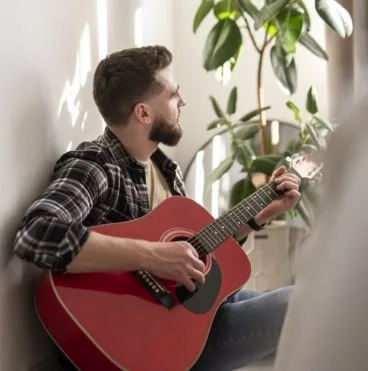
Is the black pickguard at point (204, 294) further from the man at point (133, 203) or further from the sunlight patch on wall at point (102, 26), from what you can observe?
the sunlight patch on wall at point (102, 26)

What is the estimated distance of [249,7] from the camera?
222cm

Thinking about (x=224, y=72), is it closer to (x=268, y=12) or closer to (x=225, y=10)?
(x=225, y=10)

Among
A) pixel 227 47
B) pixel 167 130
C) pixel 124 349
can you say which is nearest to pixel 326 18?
pixel 227 47

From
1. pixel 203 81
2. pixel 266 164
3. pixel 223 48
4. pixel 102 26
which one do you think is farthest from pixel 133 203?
pixel 203 81

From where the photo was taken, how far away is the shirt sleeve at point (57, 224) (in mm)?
1324

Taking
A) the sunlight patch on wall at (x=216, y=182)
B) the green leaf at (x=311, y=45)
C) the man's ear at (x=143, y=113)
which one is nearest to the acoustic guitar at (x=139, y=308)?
the man's ear at (x=143, y=113)

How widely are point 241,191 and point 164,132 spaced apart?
0.62 m

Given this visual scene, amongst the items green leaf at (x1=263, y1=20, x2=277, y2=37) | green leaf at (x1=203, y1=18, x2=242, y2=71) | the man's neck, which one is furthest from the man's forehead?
green leaf at (x1=263, y1=20, x2=277, y2=37)

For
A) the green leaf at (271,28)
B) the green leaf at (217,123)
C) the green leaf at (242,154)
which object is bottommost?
the green leaf at (242,154)

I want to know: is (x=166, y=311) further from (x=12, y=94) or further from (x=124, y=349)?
(x=12, y=94)

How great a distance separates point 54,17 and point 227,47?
774mm

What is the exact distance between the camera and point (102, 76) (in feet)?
5.64

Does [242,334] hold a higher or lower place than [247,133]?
lower

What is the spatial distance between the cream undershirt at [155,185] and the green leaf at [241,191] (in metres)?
0.53
